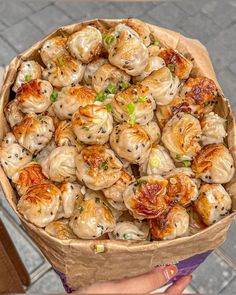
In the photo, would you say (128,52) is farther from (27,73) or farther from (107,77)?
(27,73)

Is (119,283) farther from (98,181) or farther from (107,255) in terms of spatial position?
(98,181)

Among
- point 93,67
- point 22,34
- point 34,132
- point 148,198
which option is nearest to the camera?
point 148,198

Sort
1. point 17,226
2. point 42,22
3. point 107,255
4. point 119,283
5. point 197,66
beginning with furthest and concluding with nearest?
point 42,22, point 17,226, point 197,66, point 119,283, point 107,255

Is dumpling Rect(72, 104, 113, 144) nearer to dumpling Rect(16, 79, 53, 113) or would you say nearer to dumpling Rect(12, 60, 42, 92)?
dumpling Rect(16, 79, 53, 113)

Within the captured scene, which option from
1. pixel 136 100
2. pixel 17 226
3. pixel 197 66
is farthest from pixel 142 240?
pixel 17 226

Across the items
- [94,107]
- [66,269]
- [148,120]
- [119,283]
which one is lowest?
[119,283]

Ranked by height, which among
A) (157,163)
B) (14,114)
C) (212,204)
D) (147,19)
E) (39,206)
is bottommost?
(147,19)

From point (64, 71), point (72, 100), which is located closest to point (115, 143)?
point (72, 100)

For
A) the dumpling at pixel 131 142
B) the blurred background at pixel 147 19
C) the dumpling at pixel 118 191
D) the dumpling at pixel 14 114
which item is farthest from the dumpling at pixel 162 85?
the blurred background at pixel 147 19
